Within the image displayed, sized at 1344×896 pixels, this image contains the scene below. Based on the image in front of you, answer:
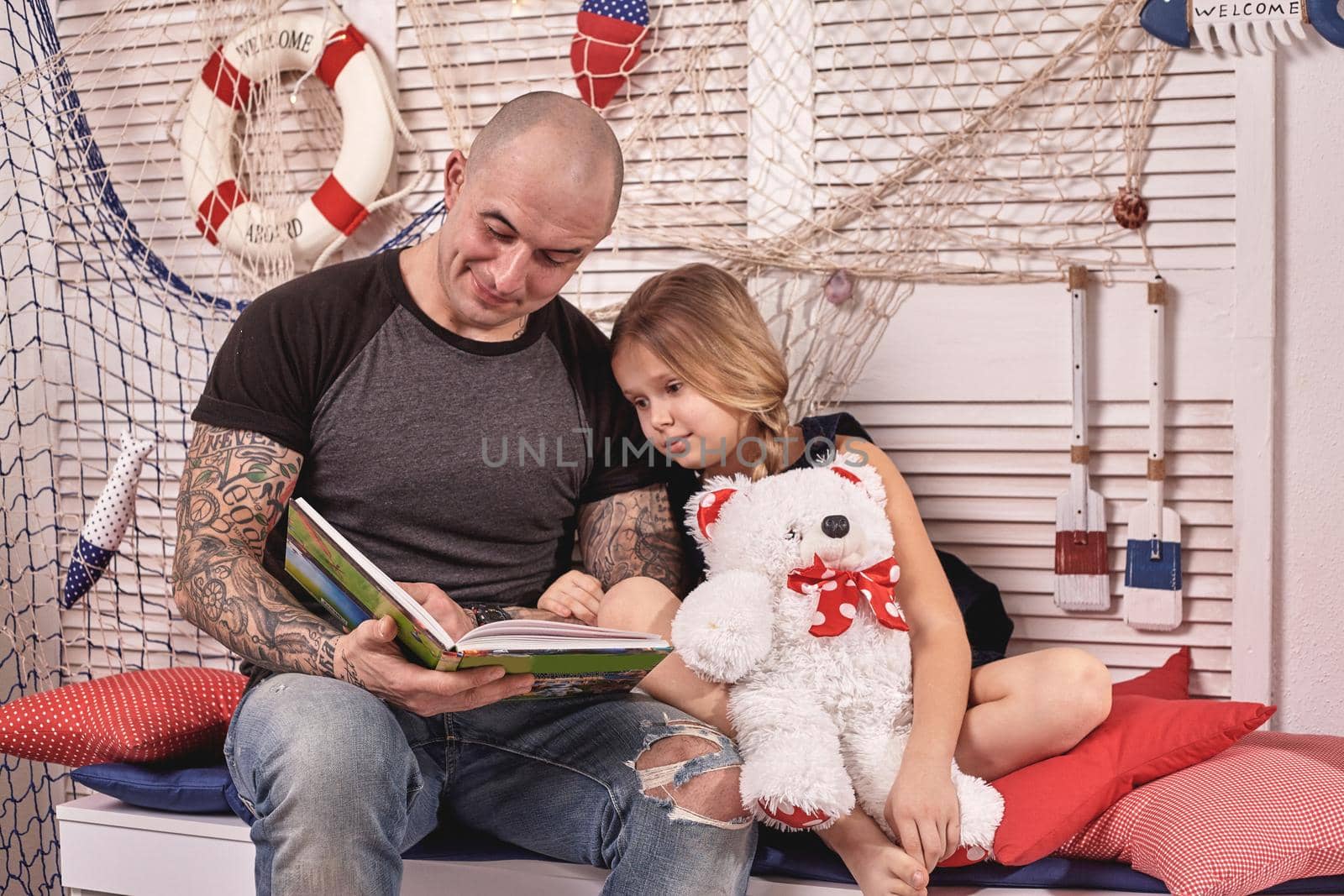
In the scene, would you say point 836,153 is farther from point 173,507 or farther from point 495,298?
point 173,507

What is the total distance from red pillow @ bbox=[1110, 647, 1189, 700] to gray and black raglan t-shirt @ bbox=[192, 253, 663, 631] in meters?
0.85

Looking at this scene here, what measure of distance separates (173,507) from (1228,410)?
1768mm

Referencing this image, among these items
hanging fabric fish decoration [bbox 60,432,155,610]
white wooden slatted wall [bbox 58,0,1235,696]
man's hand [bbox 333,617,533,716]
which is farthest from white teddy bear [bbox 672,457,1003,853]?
hanging fabric fish decoration [bbox 60,432,155,610]

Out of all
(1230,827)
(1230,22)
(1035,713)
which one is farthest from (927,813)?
(1230,22)

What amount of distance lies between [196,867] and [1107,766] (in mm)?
1148

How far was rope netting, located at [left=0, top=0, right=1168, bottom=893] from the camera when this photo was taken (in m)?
1.66

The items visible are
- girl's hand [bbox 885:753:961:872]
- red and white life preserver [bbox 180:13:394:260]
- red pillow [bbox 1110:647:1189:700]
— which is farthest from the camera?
red and white life preserver [bbox 180:13:394:260]

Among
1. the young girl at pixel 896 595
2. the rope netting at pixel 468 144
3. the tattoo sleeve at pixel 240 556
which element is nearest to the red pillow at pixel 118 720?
the tattoo sleeve at pixel 240 556

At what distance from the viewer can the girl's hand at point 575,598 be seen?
4.67 ft

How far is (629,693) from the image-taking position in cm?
135

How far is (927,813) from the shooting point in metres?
1.18

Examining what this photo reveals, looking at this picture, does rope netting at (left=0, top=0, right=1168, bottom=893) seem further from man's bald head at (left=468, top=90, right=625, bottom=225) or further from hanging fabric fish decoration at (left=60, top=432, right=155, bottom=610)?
man's bald head at (left=468, top=90, right=625, bottom=225)

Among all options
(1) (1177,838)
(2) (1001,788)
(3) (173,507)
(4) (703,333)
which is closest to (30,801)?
(3) (173,507)

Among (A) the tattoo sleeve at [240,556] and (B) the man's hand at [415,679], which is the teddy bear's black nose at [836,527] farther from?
(A) the tattoo sleeve at [240,556]
